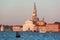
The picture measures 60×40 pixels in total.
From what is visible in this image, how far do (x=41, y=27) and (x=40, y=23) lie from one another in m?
1.47

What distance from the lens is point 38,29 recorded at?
159 ft

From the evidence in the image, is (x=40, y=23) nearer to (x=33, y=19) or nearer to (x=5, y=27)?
(x=33, y=19)

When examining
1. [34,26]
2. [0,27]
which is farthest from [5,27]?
[34,26]

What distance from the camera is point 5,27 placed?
4641cm

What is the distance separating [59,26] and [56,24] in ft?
2.13

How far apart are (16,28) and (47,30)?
18.0ft

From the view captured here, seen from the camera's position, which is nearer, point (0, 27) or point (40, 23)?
point (0, 27)

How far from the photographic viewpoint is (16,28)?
4819cm

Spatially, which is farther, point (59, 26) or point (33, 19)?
point (33, 19)

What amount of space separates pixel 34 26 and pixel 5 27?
17.6ft

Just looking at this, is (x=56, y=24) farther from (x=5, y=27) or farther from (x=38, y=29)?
(x=5, y=27)

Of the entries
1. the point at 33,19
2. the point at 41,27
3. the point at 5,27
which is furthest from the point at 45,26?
the point at 5,27

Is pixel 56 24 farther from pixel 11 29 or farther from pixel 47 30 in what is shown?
pixel 11 29

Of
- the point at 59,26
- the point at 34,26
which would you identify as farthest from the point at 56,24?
the point at 34,26
